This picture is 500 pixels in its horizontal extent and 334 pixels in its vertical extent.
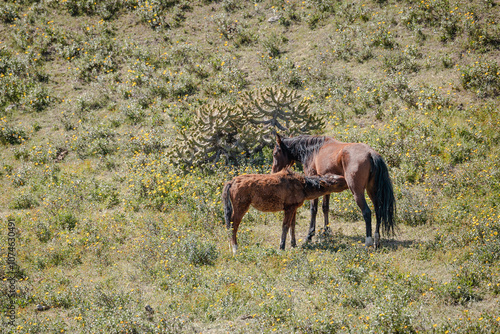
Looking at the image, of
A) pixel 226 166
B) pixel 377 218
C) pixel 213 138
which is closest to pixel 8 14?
pixel 213 138

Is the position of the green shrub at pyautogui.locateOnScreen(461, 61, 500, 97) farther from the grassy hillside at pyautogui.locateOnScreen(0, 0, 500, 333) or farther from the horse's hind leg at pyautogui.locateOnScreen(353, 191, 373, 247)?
the horse's hind leg at pyautogui.locateOnScreen(353, 191, 373, 247)

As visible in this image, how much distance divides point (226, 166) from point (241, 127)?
Answer: 1.49m

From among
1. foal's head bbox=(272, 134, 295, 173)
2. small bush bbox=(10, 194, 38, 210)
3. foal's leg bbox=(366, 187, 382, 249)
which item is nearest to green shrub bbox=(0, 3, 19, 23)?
small bush bbox=(10, 194, 38, 210)

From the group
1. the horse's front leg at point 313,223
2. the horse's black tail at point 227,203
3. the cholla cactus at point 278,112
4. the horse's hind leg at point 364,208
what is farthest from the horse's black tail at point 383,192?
the cholla cactus at point 278,112

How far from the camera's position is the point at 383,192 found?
10070 mm

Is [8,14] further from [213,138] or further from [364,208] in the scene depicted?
[364,208]

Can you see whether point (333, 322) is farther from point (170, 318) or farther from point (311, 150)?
point (311, 150)

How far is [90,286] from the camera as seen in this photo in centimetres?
971

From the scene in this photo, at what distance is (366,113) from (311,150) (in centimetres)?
630

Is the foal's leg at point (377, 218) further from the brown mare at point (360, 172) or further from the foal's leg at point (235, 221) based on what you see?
the foal's leg at point (235, 221)

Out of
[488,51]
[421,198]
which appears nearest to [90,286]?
[421,198]

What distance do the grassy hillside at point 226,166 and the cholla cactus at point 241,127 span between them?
55 cm

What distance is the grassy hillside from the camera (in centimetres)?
804

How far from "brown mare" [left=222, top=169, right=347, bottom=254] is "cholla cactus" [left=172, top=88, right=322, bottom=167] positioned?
4423mm
